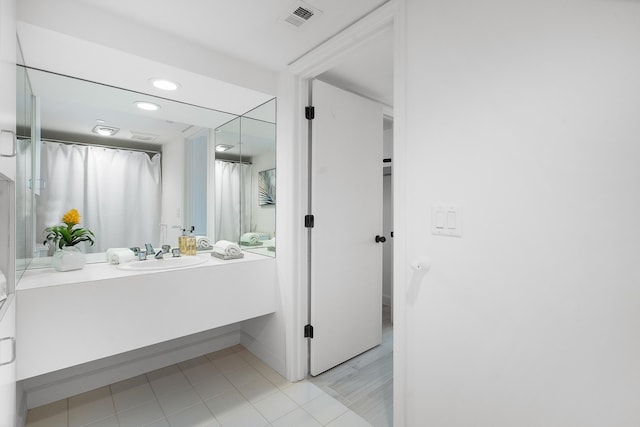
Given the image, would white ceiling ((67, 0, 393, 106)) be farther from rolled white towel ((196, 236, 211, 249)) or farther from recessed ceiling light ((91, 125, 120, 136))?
rolled white towel ((196, 236, 211, 249))

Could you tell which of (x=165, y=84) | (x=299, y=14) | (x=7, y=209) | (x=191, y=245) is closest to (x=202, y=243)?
(x=191, y=245)

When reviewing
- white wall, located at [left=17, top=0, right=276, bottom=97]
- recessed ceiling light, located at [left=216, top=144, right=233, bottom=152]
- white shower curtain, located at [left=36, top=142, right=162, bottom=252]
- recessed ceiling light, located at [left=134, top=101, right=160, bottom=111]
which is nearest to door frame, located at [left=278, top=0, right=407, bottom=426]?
white wall, located at [left=17, top=0, right=276, bottom=97]

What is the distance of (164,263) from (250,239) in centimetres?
70

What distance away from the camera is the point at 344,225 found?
2.33m

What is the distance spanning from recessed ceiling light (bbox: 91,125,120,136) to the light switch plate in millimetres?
2251

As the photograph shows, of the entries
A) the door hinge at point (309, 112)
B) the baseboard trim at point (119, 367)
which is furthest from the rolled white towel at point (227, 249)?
the door hinge at point (309, 112)

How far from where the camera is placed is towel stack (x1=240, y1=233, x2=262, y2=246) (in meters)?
2.52

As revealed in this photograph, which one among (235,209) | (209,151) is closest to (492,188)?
(235,209)

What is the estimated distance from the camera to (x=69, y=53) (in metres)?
1.60

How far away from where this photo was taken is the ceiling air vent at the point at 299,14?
1.49 metres

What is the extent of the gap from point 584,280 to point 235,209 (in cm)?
238

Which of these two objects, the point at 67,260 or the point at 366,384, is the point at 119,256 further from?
the point at 366,384

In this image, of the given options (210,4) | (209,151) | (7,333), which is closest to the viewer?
(7,333)

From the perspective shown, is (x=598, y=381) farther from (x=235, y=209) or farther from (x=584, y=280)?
(x=235, y=209)
